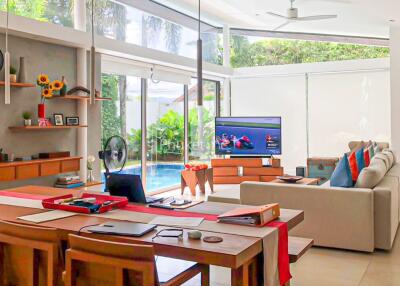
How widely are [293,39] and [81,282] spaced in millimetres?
8422

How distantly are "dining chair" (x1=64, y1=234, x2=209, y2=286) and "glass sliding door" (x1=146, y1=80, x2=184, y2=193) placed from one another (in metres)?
5.64

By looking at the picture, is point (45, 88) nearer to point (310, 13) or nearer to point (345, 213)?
point (345, 213)

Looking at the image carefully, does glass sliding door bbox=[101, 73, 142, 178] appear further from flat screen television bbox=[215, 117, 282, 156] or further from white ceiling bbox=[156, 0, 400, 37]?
flat screen television bbox=[215, 117, 282, 156]

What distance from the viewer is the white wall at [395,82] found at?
26.5ft

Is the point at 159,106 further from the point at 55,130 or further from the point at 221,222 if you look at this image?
the point at 221,222

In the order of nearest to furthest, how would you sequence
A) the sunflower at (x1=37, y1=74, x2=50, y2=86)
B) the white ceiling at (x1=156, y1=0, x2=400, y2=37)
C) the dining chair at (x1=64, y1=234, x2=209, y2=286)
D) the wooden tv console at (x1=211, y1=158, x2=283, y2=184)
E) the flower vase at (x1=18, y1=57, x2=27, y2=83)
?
the dining chair at (x1=64, y1=234, x2=209, y2=286) → the flower vase at (x1=18, y1=57, x2=27, y2=83) → the sunflower at (x1=37, y1=74, x2=50, y2=86) → the white ceiling at (x1=156, y1=0, x2=400, y2=37) → the wooden tv console at (x1=211, y1=158, x2=283, y2=184)

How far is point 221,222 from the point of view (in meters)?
2.39

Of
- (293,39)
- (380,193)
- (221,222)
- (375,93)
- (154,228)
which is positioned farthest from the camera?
(293,39)

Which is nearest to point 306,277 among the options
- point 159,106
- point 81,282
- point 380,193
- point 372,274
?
point 372,274

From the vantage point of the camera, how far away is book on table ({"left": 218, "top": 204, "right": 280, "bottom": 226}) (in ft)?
7.55

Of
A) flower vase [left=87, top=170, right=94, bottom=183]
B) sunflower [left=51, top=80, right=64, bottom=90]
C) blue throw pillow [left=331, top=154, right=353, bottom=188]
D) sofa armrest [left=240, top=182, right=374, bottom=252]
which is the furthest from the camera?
flower vase [left=87, top=170, right=94, bottom=183]

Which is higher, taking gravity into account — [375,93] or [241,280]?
[375,93]

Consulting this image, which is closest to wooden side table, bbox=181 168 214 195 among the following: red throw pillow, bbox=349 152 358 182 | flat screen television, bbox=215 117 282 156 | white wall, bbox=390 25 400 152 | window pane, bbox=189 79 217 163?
flat screen television, bbox=215 117 282 156

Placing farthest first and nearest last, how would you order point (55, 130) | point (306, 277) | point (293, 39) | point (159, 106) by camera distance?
1. point (293, 39)
2. point (159, 106)
3. point (55, 130)
4. point (306, 277)
